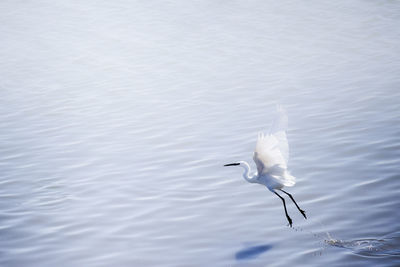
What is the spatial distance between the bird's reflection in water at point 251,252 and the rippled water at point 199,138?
0.10ft

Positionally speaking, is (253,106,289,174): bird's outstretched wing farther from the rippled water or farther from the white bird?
the rippled water

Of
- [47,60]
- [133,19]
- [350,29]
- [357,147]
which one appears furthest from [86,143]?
[133,19]

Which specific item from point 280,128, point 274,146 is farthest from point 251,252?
point 280,128

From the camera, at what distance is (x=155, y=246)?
934 cm

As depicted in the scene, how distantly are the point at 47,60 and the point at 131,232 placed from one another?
1605 centimetres

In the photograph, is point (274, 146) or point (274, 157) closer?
point (274, 146)

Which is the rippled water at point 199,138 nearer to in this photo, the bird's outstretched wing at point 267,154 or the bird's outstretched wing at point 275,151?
the bird's outstretched wing at point 275,151

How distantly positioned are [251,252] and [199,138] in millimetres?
5798

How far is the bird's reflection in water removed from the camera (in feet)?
28.5

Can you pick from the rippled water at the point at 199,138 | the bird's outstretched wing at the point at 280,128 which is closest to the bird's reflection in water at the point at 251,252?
the rippled water at the point at 199,138

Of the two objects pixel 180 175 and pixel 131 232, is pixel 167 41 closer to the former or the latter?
pixel 180 175

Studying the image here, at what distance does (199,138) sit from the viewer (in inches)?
563

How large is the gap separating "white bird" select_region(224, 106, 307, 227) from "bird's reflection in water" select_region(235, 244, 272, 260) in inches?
27.0

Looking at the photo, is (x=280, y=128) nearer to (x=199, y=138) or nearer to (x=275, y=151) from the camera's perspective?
(x=275, y=151)
